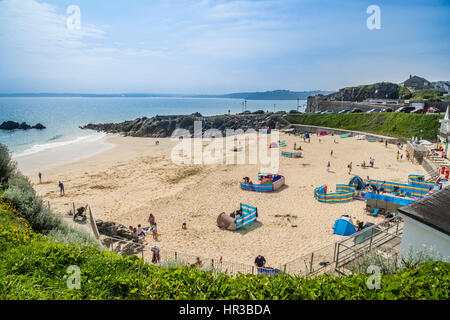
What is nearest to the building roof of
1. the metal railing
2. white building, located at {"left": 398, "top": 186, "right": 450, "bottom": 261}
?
white building, located at {"left": 398, "top": 186, "right": 450, "bottom": 261}

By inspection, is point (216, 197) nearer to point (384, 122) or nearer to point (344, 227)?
point (344, 227)

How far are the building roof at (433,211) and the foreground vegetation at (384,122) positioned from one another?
39.4 meters

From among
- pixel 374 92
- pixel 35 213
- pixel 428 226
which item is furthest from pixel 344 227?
pixel 374 92

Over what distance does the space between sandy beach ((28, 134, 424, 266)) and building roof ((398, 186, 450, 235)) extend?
6273mm

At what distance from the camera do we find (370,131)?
46.6 m

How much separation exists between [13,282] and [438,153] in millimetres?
35386

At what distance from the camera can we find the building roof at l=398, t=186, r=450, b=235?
6023 millimetres

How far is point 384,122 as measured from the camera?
4650 centimetres

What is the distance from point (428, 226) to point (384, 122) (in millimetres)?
47869

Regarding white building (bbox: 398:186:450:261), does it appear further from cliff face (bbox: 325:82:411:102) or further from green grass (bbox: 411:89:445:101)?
cliff face (bbox: 325:82:411:102)

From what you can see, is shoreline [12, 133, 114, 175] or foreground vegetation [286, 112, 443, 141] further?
foreground vegetation [286, 112, 443, 141]

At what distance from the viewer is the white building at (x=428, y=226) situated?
595 cm
